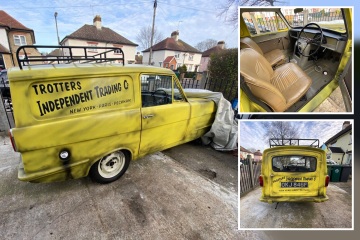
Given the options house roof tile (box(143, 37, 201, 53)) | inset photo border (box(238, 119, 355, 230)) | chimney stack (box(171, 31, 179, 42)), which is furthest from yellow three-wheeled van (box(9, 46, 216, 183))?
chimney stack (box(171, 31, 179, 42))

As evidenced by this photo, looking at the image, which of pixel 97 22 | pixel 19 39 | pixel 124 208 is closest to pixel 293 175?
pixel 124 208

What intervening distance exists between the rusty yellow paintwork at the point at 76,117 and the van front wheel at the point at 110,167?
12cm

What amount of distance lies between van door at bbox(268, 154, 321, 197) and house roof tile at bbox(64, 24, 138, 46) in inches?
1199

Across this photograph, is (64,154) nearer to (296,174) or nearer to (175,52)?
(296,174)

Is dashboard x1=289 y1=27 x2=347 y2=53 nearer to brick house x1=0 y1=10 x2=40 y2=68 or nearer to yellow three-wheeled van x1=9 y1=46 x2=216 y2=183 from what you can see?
yellow three-wheeled van x1=9 y1=46 x2=216 y2=183

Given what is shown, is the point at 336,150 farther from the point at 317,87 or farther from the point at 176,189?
the point at 176,189

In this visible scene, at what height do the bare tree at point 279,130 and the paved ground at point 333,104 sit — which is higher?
the paved ground at point 333,104

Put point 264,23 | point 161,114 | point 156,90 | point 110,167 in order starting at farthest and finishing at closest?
point 264,23
point 156,90
point 161,114
point 110,167

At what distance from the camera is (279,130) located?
1808 millimetres

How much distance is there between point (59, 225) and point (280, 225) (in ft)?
8.11

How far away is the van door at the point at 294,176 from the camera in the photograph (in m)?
2.44

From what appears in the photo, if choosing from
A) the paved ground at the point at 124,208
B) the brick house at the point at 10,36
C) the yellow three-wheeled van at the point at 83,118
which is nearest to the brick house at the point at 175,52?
the brick house at the point at 10,36

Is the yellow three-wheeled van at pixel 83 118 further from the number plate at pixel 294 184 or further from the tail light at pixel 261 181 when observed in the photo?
the number plate at pixel 294 184

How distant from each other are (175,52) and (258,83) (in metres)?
37.0
